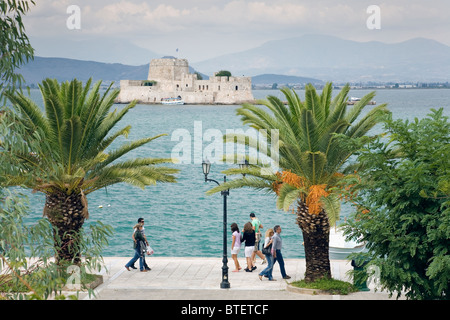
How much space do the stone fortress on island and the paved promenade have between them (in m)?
141

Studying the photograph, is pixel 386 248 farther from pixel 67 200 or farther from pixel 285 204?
pixel 67 200

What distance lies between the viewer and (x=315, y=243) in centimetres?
1850

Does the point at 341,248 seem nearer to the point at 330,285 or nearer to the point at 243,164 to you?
the point at 330,285

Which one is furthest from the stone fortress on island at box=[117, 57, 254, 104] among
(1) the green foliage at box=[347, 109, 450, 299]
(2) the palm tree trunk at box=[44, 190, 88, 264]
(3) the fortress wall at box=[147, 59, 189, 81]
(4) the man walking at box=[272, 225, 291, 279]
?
(1) the green foliage at box=[347, 109, 450, 299]

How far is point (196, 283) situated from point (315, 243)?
3413mm

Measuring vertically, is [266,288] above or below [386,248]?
below

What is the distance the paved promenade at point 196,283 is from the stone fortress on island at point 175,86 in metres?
141

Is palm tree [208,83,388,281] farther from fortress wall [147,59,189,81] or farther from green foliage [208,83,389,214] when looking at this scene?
fortress wall [147,59,189,81]

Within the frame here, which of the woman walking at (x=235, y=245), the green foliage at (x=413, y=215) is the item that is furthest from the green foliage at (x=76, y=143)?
the green foliage at (x=413, y=215)

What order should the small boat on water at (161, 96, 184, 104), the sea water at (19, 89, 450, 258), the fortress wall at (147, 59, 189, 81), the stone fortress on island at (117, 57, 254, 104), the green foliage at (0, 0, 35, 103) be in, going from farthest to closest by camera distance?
the fortress wall at (147, 59, 189, 81)
the small boat on water at (161, 96, 184, 104)
the stone fortress on island at (117, 57, 254, 104)
the sea water at (19, 89, 450, 258)
the green foliage at (0, 0, 35, 103)

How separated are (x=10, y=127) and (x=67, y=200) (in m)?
7.97

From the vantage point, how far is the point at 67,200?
1850cm

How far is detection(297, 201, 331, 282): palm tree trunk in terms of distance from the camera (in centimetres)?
1841
